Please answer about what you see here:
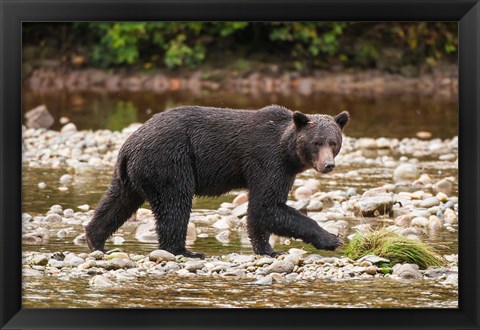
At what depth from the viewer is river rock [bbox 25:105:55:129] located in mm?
16438

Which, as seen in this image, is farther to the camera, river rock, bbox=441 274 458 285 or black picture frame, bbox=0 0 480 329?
river rock, bbox=441 274 458 285

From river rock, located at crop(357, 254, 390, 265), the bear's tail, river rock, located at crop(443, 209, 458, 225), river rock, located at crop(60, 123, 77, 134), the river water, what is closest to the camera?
the river water

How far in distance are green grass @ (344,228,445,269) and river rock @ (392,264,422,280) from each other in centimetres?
19

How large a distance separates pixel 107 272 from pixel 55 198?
293 cm

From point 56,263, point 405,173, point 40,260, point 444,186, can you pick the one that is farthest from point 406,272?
point 405,173

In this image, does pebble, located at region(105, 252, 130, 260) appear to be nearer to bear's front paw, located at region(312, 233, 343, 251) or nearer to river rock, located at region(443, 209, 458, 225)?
bear's front paw, located at region(312, 233, 343, 251)

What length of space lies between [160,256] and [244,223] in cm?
175

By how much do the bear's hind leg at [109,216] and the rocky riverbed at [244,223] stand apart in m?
0.15

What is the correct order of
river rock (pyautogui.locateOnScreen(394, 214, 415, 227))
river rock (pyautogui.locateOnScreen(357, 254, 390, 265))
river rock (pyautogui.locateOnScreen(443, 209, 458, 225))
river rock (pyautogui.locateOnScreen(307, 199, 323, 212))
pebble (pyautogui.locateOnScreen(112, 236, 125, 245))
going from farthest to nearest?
river rock (pyautogui.locateOnScreen(307, 199, 323, 212))
river rock (pyautogui.locateOnScreen(443, 209, 458, 225))
river rock (pyautogui.locateOnScreen(394, 214, 415, 227))
pebble (pyautogui.locateOnScreen(112, 236, 125, 245))
river rock (pyautogui.locateOnScreen(357, 254, 390, 265))

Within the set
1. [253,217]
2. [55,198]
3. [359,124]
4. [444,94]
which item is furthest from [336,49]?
[253,217]

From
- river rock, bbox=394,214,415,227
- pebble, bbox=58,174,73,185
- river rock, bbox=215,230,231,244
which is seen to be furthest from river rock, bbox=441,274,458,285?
pebble, bbox=58,174,73,185

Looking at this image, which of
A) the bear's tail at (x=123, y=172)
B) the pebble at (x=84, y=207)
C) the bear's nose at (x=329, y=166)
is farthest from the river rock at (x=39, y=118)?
the bear's nose at (x=329, y=166)

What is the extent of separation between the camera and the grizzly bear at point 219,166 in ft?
29.7

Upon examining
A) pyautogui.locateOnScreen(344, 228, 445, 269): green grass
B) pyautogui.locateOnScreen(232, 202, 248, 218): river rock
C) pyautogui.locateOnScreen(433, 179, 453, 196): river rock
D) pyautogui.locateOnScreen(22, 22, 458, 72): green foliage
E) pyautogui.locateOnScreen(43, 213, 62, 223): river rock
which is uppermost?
pyautogui.locateOnScreen(22, 22, 458, 72): green foliage
